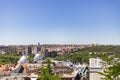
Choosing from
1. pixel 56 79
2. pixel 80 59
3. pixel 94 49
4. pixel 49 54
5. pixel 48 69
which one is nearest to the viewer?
pixel 56 79

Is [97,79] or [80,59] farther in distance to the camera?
[80,59]

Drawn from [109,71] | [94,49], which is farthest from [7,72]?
[94,49]

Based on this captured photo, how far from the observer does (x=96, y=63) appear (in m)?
42.6

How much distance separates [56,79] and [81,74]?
26292 mm

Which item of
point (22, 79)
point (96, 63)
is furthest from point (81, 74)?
point (96, 63)

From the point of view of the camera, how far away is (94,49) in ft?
582

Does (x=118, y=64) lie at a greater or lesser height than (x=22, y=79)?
greater

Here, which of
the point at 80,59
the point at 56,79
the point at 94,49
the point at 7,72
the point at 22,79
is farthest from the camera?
the point at 94,49

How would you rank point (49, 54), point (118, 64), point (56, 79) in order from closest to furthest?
1. point (118, 64)
2. point (56, 79)
3. point (49, 54)

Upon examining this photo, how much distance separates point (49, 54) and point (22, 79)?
4065 inches

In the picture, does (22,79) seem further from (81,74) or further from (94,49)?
(94,49)

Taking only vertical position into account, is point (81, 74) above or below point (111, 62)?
below

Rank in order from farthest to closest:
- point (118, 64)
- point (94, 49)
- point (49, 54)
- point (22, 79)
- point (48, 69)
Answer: point (94, 49) < point (49, 54) < point (22, 79) < point (48, 69) < point (118, 64)

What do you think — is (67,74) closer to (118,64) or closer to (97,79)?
(97,79)
